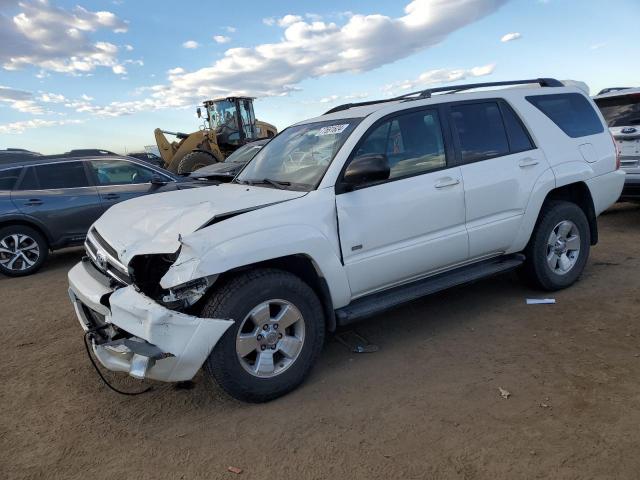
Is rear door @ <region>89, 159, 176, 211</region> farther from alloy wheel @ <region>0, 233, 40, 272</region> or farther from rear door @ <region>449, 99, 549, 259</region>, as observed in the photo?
rear door @ <region>449, 99, 549, 259</region>

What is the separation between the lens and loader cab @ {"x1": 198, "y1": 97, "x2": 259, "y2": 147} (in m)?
16.6

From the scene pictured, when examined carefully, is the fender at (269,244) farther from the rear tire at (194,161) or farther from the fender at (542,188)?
the rear tire at (194,161)

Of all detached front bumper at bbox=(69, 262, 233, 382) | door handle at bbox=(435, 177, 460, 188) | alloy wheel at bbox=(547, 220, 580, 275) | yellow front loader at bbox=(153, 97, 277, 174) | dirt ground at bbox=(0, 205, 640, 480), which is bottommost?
dirt ground at bbox=(0, 205, 640, 480)

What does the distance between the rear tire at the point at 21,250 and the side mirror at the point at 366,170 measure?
579 cm

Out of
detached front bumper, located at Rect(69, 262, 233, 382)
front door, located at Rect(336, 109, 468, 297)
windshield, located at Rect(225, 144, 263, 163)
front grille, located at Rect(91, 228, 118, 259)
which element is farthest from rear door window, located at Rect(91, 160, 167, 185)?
front door, located at Rect(336, 109, 468, 297)

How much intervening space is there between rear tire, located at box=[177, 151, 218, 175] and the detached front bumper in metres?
11.8

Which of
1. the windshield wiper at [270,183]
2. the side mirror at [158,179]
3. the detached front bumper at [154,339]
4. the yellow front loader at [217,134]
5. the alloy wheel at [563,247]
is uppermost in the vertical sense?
the yellow front loader at [217,134]

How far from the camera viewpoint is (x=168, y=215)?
133 inches

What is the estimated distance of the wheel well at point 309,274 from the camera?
10.8 ft

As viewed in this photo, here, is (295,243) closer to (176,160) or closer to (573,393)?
(573,393)

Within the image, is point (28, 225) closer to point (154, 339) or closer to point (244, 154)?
point (244, 154)

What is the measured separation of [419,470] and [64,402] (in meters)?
2.43

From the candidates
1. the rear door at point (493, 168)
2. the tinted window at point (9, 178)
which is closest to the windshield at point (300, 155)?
the rear door at point (493, 168)

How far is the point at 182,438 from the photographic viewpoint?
290 cm
